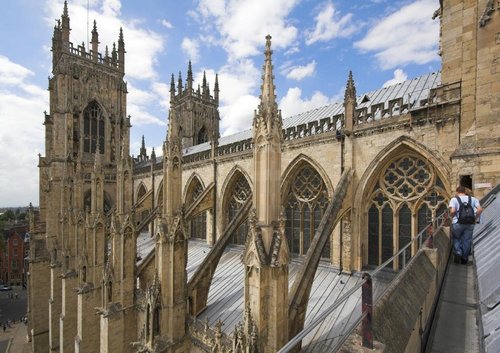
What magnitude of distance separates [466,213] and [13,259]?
60791 mm

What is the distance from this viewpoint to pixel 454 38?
26.4ft

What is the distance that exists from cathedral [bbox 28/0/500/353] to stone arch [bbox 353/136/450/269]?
0.13ft

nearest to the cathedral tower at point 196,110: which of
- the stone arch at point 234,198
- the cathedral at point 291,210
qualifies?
the cathedral at point 291,210

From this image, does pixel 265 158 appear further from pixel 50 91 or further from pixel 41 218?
pixel 50 91

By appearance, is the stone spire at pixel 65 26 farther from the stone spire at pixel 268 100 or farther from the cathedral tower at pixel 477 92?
the cathedral tower at pixel 477 92

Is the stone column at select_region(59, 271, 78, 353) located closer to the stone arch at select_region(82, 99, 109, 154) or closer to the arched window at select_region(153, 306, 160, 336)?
the arched window at select_region(153, 306, 160, 336)

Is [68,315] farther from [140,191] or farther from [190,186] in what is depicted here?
[140,191]

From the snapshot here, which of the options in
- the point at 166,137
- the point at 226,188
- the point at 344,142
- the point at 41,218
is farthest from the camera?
the point at 41,218

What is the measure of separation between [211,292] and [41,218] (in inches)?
862

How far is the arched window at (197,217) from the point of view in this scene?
18109 millimetres

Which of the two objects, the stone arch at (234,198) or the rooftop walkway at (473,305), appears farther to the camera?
the stone arch at (234,198)

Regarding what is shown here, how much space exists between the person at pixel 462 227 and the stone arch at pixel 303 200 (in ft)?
19.0

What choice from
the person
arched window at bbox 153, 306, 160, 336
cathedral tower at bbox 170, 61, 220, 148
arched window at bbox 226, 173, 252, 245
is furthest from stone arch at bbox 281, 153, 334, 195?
cathedral tower at bbox 170, 61, 220, 148

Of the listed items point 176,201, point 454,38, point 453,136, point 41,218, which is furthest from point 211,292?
point 41,218
